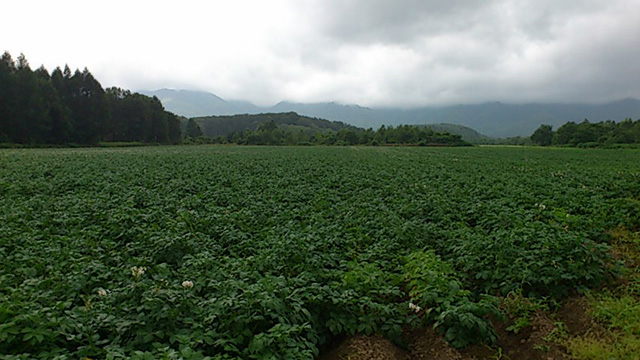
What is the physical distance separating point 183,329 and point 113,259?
2825 millimetres

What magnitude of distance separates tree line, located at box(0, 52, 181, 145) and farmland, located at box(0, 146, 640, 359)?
50291 millimetres

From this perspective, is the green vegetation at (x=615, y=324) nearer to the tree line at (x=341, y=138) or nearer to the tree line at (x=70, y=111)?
the tree line at (x=70, y=111)

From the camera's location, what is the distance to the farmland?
3.42 m

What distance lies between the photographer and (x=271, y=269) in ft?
17.1

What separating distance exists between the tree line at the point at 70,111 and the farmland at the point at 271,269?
50291 millimetres

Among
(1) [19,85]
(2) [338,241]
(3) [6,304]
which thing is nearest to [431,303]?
(2) [338,241]

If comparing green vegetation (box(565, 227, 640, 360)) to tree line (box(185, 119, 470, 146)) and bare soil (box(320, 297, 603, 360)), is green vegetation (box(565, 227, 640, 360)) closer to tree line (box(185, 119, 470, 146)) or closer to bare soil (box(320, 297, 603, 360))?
bare soil (box(320, 297, 603, 360))

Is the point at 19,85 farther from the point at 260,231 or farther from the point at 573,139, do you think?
the point at 573,139

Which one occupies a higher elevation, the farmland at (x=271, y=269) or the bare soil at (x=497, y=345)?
the farmland at (x=271, y=269)

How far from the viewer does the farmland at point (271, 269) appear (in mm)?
3418

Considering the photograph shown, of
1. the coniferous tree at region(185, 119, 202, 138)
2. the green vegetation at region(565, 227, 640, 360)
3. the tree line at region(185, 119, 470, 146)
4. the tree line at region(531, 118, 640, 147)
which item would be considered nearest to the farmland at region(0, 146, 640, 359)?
the green vegetation at region(565, 227, 640, 360)

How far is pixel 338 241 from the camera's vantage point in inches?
273

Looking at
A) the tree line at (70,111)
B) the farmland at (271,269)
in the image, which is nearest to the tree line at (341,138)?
the tree line at (70,111)

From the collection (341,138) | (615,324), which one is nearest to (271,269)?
(615,324)
